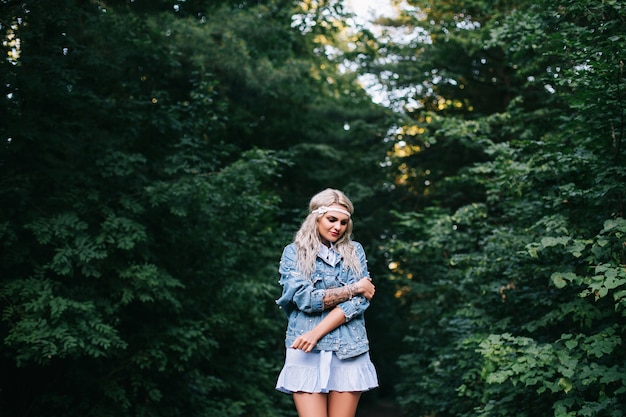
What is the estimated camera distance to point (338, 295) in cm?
312

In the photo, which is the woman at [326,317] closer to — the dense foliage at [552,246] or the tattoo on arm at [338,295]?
the tattoo on arm at [338,295]

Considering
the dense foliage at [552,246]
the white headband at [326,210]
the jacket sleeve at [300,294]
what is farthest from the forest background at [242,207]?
the jacket sleeve at [300,294]

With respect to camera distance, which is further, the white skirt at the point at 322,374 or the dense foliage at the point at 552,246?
the dense foliage at the point at 552,246

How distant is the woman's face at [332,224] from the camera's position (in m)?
3.27

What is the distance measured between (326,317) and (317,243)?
0.41 metres

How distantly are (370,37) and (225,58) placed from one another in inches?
133

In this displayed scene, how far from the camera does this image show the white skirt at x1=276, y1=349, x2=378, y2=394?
304cm

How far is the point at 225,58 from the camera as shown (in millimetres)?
10547

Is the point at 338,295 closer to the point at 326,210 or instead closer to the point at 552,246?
the point at 326,210

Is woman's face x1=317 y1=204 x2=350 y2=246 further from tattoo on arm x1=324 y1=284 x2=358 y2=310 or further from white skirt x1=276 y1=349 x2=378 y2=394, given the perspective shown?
white skirt x1=276 y1=349 x2=378 y2=394

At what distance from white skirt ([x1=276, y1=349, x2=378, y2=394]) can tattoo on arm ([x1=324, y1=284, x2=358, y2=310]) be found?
0.81 feet

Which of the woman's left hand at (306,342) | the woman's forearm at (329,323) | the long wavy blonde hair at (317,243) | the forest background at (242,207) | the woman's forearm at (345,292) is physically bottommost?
the woman's left hand at (306,342)

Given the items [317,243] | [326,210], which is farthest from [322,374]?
[326,210]

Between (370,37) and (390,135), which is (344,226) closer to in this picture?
(370,37)
